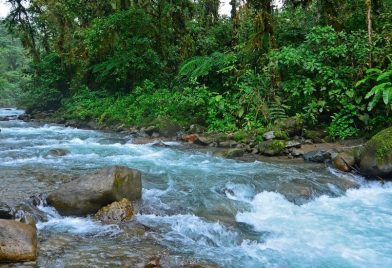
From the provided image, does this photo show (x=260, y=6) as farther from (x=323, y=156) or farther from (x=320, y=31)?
(x=323, y=156)

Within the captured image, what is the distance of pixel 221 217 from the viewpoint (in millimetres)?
6633

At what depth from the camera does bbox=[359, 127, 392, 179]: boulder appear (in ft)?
28.1

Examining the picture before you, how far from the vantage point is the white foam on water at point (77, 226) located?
5.78m

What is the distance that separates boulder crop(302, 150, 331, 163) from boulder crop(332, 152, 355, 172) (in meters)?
0.38

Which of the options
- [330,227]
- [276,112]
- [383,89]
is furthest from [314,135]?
[330,227]

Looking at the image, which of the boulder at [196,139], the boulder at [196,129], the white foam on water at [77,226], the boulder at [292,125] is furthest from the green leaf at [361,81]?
the white foam on water at [77,226]

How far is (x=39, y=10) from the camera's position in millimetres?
25750

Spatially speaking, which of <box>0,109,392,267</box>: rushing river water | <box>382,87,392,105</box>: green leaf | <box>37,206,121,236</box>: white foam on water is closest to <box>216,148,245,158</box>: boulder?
<box>0,109,392,267</box>: rushing river water

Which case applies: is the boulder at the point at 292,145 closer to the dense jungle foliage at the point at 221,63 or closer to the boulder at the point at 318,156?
the boulder at the point at 318,156

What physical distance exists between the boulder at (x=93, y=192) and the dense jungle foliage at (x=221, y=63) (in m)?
6.36

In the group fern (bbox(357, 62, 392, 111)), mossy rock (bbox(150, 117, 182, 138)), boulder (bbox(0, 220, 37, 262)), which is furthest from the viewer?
mossy rock (bbox(150, 117, 182, 138))

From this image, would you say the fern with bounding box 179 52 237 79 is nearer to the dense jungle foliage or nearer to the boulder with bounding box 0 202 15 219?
the dense jungle foliage

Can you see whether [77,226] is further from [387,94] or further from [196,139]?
[387,94]

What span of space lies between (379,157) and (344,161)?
2.91ft
